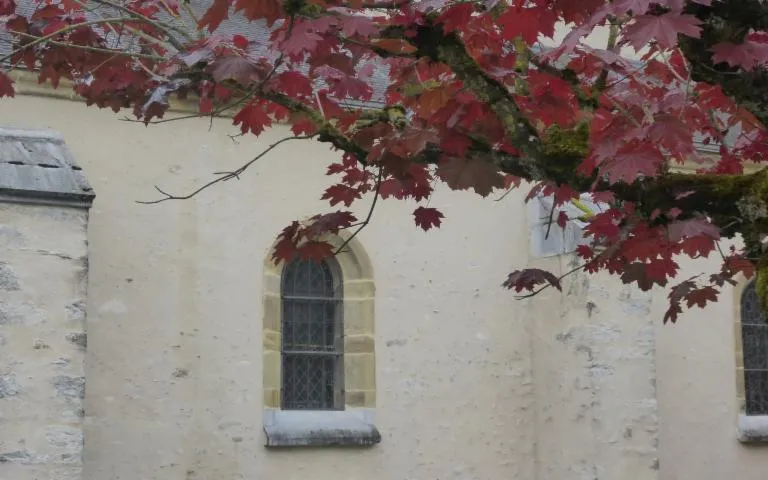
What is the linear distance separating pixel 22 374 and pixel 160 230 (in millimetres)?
2218

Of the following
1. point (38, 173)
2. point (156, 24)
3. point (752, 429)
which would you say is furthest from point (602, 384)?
point (156, 24)

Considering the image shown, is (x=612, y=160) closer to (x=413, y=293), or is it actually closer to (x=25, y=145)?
(x=25, y=145)

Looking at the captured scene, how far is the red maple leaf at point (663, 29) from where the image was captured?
3.19 meters

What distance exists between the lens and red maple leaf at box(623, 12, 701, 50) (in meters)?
3.19

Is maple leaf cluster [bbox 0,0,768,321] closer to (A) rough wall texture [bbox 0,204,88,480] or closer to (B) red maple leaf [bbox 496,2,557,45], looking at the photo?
(B) red maple leaf [bbox 496,2,557,45]

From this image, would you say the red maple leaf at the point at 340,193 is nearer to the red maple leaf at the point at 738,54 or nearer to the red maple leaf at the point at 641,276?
the red maple leaf at the point at 641,276

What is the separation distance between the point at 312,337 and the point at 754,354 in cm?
483

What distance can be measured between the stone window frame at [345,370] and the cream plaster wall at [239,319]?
0.10 meters

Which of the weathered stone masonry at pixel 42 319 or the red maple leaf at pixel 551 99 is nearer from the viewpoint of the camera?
the red maple leaf at pixel 551 99

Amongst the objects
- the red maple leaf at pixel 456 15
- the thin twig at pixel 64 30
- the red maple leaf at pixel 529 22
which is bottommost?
the red maple leaf at pixel 529 22

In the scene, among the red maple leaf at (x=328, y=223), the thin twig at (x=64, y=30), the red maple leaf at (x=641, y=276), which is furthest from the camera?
the red maple leaf at (x=641, y=276)

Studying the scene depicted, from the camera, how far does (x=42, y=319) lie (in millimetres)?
8078

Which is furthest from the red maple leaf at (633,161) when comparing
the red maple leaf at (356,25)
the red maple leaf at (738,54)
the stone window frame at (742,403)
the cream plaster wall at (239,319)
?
the stone window frame at (742,403)

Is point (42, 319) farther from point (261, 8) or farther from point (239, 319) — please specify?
point (261, 8)
